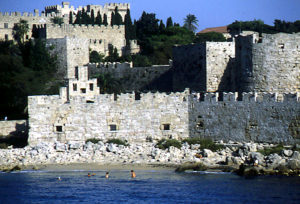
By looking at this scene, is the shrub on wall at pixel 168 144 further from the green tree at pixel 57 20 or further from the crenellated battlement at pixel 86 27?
the green tree at pixel 57 20

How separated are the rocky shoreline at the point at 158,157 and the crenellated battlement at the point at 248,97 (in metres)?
2.20

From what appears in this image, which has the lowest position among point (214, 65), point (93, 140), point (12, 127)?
point (93, 140)

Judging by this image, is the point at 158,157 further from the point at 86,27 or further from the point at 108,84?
the point at 86,27

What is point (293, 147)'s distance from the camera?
1644 inches

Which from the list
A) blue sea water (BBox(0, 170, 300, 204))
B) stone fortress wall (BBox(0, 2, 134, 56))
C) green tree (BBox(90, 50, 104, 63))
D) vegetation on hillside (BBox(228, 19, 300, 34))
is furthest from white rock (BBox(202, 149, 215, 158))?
vegetation on hillside (BBox(228, 19, 300, 34))

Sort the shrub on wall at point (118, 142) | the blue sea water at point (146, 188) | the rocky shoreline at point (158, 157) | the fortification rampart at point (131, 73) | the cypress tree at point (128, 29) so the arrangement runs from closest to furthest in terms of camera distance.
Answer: the blue sea water at point (146, 188), the rocky shoreline at point (158, 157), the shrub on wall at point (118, 142), the fortification rampart at point (131, 73), the cypress tree at point (128, 29)

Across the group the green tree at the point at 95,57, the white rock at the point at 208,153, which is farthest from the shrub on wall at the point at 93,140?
the green tree at the point at 95,57

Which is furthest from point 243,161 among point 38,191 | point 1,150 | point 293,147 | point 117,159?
point 1,150

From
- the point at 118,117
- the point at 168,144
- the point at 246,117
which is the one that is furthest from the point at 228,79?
the point at 118,117

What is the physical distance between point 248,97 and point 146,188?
8039 millimetres

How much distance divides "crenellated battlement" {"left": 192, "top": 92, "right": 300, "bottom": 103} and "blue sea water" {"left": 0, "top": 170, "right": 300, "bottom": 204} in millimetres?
4808

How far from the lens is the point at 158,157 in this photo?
43188mm

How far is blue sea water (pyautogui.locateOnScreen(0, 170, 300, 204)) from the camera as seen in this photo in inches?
1458

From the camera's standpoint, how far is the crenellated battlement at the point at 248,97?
42500mm
